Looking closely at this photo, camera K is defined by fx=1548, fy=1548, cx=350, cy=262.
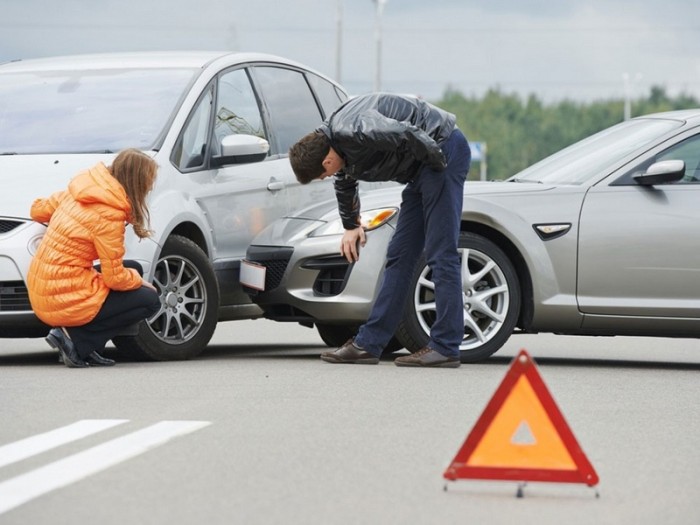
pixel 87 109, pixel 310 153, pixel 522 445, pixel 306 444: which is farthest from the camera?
pixel 87 109

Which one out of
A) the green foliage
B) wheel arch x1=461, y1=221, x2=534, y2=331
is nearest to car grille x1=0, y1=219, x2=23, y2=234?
wheel arch x1=461, y1=221, x2=534, y2=331

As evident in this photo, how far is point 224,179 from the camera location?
31.3 feet

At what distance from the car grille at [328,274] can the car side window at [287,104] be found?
134 centimetres

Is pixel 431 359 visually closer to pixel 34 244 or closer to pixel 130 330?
pixel 130 330

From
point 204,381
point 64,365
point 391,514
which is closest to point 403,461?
point 391,514

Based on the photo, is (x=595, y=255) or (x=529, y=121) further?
(x=529, y=121)

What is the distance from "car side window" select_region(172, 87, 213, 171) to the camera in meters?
9.24

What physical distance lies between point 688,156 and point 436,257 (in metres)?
1.80

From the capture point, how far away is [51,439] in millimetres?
5852

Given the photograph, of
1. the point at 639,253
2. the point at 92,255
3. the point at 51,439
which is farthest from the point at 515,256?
the point at 51,439

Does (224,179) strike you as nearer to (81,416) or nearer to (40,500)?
(81,416)

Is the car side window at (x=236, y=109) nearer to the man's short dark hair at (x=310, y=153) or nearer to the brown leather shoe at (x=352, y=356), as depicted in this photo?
the man's short dark hair at (x=310, y=153)

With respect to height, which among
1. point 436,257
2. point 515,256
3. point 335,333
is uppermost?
point 436,257

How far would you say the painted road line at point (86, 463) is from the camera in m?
4.81
